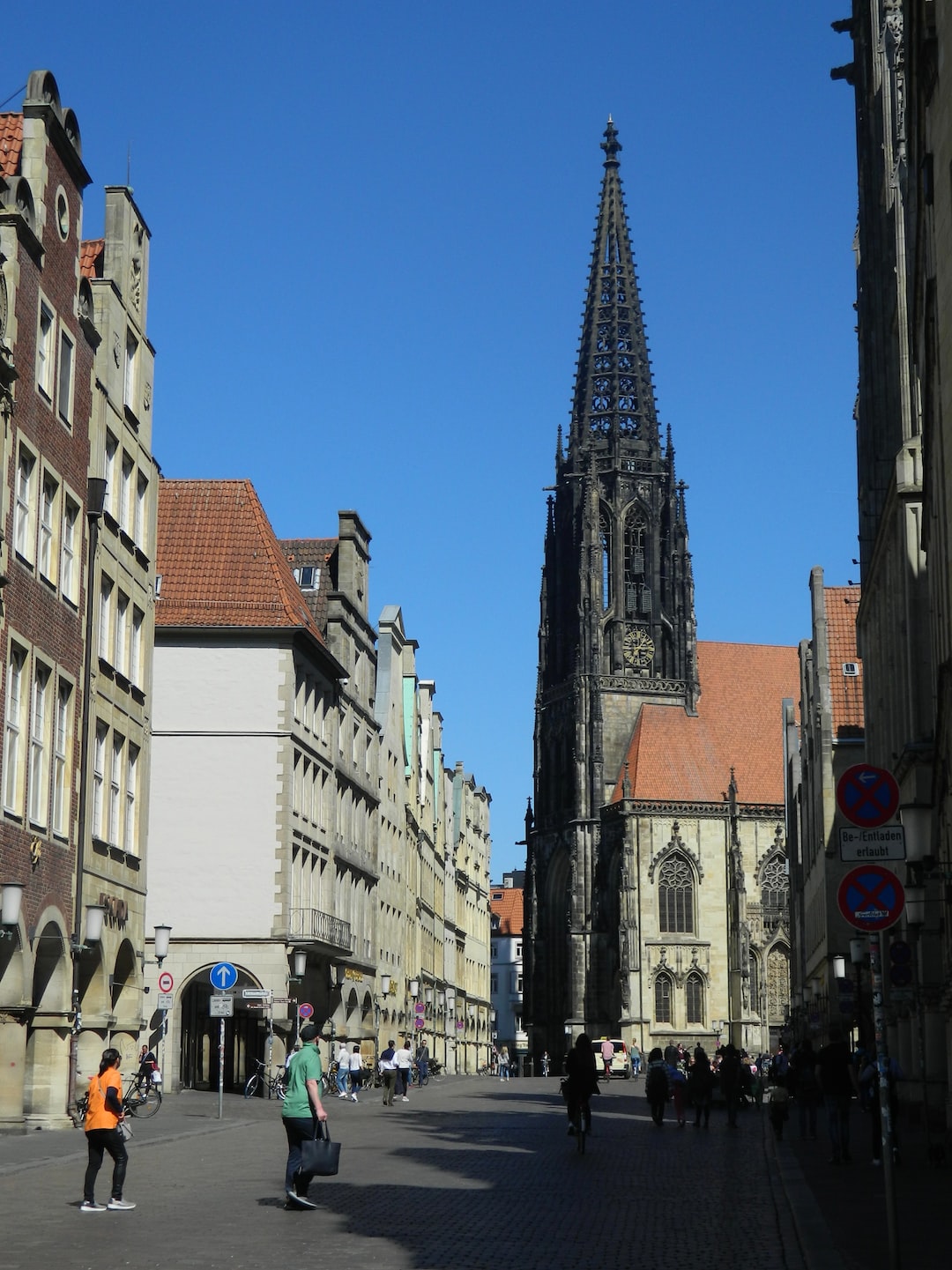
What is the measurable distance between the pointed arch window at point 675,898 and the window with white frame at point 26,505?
74.3 metres

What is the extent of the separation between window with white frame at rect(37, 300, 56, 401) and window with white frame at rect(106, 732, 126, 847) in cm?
638

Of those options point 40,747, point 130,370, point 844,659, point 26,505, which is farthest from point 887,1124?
point 844,659

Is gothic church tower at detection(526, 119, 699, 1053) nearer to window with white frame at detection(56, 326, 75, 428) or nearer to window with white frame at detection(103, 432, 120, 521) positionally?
window with white frame at detection(103, 432, 120, 521)

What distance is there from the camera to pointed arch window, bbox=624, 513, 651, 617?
10450 centimetres

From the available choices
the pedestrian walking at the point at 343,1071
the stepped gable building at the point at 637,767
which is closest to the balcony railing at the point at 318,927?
the pedestrian walking at the point at 343,1071

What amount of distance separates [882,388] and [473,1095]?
70.1 feet

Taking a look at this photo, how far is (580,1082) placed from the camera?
83.3 feet

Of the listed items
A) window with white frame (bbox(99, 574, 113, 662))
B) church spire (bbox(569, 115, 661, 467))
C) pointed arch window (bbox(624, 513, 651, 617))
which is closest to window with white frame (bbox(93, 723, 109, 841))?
window with white frame (bbox(99, 574, 113, 662))

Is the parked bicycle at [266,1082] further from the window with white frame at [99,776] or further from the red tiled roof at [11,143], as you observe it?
the red tiled roof at [11,143]

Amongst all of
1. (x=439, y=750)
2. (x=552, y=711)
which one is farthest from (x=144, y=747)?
(x=552, y=711)

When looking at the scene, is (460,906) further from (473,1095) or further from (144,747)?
(144,747)

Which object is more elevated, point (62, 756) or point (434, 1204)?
point (62, 756)

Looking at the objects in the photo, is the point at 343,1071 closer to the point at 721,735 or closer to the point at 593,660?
the point at 593,660

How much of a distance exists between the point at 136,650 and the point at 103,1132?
17.8 meters
